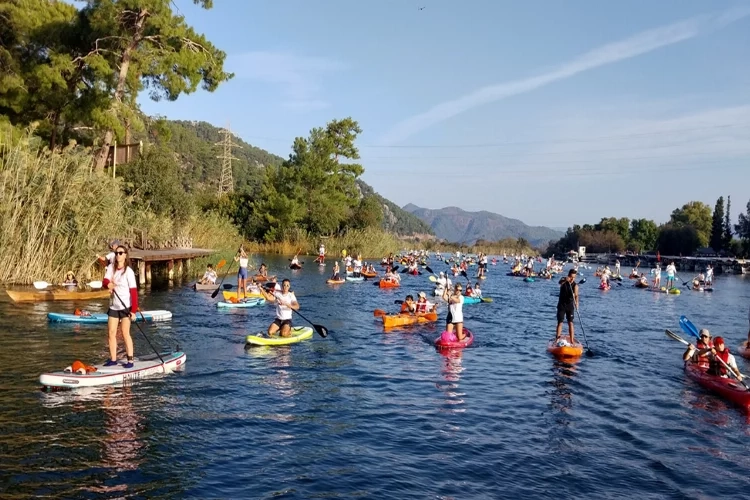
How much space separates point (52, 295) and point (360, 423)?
52.1ft

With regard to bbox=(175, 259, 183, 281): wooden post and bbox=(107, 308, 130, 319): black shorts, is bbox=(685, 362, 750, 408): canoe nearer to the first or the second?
bbox=(107, 308, 130, 319): black shorts

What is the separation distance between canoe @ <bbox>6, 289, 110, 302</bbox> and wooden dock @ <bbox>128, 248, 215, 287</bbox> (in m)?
3.40

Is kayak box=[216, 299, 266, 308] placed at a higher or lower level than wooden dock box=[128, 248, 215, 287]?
lower

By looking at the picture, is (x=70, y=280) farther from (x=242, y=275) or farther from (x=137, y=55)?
(x=137, y=55)

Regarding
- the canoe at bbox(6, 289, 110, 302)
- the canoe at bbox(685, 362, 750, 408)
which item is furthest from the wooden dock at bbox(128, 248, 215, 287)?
the canoe at bbox(685, 362, 750, 408)

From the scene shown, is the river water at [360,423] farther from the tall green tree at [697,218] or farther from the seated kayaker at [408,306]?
the tall green tree at [697,218]

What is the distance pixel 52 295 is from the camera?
22.2 metres

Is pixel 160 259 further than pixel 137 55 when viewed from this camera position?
No

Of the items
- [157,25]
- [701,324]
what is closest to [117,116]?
[157,25]

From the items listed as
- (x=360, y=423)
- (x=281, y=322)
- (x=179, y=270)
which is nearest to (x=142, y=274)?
(x=179, y=270)

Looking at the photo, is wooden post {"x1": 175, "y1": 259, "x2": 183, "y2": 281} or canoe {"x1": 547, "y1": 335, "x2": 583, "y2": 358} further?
wooden post {"x1": 175, "y1": 259, "x2": 183, "y2": 281}

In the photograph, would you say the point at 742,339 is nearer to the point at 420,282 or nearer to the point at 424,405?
the point at 424,405

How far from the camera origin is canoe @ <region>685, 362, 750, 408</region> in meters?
12.7

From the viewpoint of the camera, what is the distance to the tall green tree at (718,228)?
10619 centimetres
